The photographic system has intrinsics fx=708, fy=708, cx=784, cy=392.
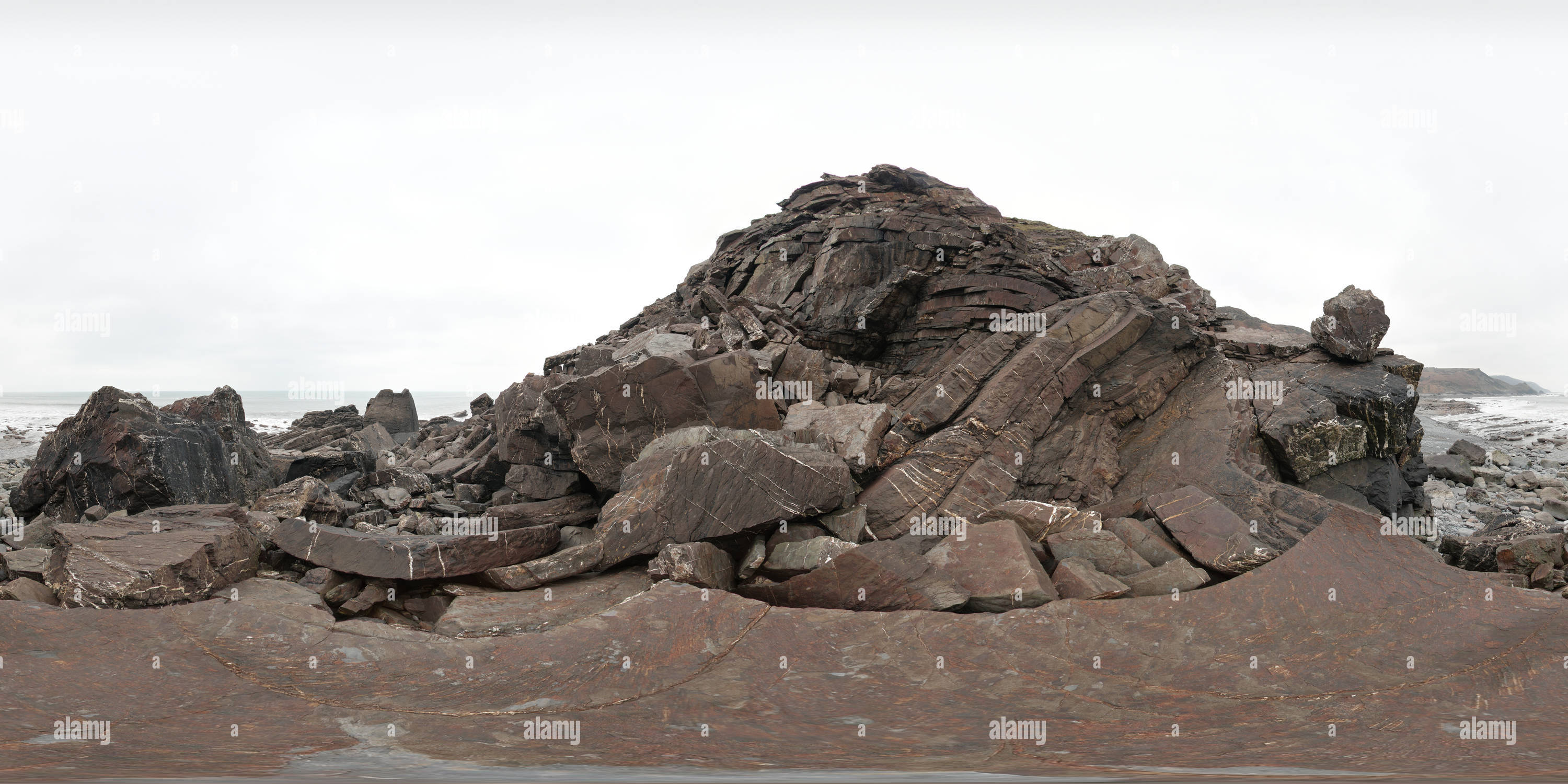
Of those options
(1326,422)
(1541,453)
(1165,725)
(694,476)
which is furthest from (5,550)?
(1541,453)

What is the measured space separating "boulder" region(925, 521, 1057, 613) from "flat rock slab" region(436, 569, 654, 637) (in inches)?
143

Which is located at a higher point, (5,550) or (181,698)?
(5,550)

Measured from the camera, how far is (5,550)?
953 cm

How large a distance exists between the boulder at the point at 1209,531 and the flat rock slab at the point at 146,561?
11.7 metres

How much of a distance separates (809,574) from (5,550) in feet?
35.6

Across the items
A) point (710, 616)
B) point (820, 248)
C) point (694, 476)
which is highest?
point (820, 248)

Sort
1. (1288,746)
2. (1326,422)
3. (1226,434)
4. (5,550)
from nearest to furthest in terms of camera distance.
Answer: (1288,746) < (5,550) < (1226,434) < (1326,422)

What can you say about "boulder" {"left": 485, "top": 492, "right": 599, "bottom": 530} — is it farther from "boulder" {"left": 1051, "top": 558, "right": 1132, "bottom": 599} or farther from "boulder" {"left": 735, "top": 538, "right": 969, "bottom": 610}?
"boulder" {"left": 1051, "top": 558, "right": 1132, "bottom": 599}

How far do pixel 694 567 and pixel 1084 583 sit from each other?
4499mm

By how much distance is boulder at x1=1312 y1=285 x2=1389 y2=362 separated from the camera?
1388 centimetres

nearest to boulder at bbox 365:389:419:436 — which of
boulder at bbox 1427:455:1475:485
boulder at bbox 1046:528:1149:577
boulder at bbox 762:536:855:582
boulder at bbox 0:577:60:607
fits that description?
boulder at bbox 0:577:60:607

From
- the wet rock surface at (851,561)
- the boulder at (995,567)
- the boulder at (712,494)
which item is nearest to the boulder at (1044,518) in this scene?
the wet rock surface at (851,561)

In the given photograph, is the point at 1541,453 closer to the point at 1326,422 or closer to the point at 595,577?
the point at 1326,422

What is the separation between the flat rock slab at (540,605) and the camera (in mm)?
7625
